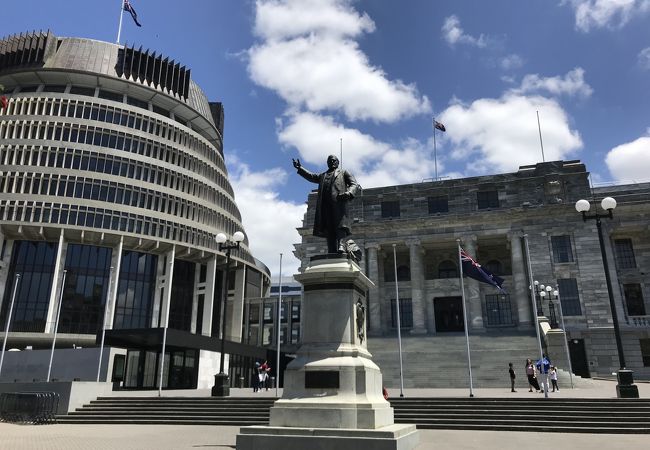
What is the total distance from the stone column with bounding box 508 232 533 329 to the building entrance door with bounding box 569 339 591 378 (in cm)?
397

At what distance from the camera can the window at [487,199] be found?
52000 millimetres

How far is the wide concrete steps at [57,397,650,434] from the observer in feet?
53.4

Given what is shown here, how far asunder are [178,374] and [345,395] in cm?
3758

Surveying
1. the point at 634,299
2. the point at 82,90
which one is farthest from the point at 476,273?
the point at 82,90

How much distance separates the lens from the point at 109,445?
1252cm

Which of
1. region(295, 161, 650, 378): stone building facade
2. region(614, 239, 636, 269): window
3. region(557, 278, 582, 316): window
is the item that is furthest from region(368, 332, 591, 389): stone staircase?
region(614, 239, 636, 269): window

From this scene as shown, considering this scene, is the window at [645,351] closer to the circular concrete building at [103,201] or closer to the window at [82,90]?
the circular concrete building at [103,201]

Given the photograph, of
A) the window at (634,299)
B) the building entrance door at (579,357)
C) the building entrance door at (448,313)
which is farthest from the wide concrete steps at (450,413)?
the window at (634,299)

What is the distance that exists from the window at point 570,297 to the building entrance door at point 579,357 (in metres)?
2.83

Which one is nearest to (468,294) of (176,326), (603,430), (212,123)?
(603,430)

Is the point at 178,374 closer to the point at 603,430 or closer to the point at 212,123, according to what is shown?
the point at 603,430

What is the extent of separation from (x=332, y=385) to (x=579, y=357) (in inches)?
1617

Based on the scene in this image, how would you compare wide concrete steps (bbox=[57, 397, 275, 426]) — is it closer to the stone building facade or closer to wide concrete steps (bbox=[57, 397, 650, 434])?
wide concrete steps (bbox=[57, 397, 650, 434])

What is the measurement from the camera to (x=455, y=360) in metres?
36.9
